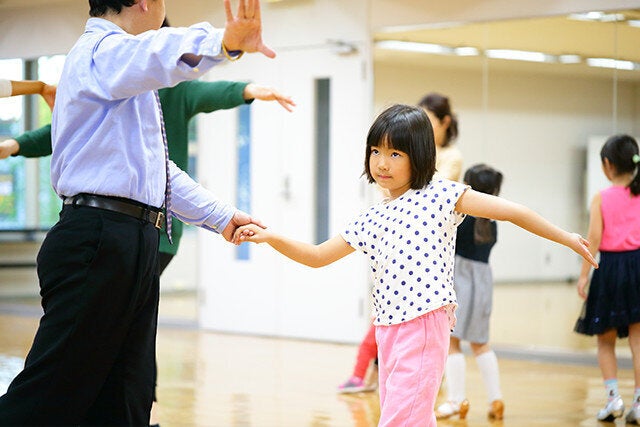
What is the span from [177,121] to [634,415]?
108 inches

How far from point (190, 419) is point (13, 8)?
161 inches

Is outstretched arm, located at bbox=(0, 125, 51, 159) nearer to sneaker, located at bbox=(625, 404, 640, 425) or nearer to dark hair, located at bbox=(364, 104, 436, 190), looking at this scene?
dark hair, located at bbox=(364, 104, 436, 190)

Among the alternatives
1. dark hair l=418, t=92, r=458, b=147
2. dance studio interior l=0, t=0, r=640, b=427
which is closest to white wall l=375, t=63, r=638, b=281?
dance studio interior l=0, t=0, r=640, b=427

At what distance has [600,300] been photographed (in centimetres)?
529

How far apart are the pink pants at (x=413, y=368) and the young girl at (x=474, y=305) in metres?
2.13

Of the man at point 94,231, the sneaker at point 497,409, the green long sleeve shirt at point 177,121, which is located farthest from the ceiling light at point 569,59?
the man at point 94,231

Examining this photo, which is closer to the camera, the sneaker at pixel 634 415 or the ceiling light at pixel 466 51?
the sneaker at pixel 634 415

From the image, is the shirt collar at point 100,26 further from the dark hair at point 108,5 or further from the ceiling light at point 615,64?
the ceiling light at point 615,64

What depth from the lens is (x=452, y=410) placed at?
16.8ft

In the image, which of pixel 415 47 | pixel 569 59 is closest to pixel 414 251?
pixel 569 59

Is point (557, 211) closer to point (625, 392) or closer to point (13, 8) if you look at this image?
point (625, 392)

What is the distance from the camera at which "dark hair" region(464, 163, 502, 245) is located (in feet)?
17.1

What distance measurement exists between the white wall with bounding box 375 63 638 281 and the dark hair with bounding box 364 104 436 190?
174 inches

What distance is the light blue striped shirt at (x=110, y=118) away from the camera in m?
2.41
